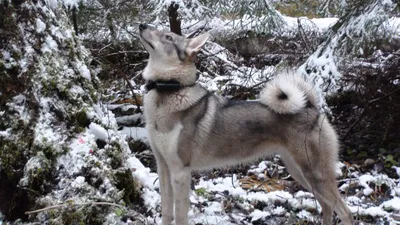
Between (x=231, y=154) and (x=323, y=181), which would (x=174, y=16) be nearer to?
(x=231, y=154)

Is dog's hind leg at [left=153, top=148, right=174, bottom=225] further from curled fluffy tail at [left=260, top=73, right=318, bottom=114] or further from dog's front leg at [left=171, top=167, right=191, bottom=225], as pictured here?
curled fluffy tail at [left=260, top=73, right=318, bottom=114]

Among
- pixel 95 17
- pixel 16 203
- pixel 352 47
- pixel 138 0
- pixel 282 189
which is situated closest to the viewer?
pixel 16 203

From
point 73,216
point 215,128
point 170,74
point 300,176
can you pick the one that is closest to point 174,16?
point 170,74

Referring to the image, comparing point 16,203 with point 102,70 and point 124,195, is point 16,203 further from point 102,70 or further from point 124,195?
point 102,70

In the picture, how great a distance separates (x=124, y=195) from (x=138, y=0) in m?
3.41

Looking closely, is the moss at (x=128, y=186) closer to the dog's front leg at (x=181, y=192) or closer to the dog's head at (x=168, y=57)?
the dog's front leg at (x=181, y=192)

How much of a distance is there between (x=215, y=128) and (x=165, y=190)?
0.63 metres

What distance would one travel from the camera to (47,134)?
11.5 ft

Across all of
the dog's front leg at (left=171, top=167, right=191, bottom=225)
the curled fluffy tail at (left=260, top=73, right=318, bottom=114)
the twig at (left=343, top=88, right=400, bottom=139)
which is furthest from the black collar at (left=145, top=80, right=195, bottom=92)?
the twig at (left=343, top=88, right=400, bottom=139)

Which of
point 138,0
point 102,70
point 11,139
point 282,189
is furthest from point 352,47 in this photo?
point 11,139

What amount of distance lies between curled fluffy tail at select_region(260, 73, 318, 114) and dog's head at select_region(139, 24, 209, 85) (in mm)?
684

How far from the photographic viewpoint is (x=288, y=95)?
401cm

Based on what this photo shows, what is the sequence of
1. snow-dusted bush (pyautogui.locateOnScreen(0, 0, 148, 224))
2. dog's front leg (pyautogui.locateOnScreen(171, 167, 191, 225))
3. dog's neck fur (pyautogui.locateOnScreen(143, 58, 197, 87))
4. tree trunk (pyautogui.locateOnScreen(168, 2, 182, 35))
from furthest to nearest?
tree trunk (pyautogui.locateOnScreen(168, 2, 182, 35)), dog's neck fur (pyautogui.locateOnScreen(143, 58, 197, 87)), dog's front leg (pyautogui.locateOnScreen(171, 167, 191, 225)), snow-dusted bush (pyautogui.locateOnScreen(0, 0, 148, 224))

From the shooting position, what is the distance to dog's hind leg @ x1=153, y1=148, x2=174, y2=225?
379cm
